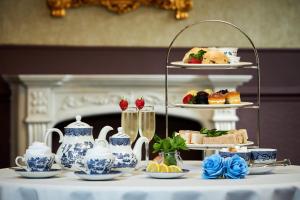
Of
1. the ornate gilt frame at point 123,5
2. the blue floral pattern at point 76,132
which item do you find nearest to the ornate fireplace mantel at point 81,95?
the ornate gilt frame at point 123,5

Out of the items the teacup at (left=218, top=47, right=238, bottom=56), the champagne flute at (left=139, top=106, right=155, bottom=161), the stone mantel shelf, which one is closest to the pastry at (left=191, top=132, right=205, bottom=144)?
the champagne flute at (left=139, top=106, right=155, bottom=161)

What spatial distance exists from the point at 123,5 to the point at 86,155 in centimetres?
324

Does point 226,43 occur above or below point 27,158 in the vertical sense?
above

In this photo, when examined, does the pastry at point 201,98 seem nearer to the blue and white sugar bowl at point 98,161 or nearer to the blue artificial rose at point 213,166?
the blue artificial rose at point 213,166

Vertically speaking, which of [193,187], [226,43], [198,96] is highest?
[226,43]

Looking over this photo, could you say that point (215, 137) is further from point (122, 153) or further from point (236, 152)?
point (122, 153)

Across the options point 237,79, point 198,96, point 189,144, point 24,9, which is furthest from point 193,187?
point 24,9

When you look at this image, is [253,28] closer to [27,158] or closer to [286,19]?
[286,19]

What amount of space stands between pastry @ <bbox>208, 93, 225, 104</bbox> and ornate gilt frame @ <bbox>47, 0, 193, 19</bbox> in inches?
100

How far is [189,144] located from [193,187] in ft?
2.20

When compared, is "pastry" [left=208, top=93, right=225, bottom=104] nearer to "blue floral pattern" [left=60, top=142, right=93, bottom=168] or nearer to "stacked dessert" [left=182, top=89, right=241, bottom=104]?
"stacked dessert" [left=182, top=89, right=241, bottom=104]

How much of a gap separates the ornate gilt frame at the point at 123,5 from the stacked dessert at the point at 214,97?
246 cm

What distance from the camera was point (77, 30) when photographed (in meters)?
5.77

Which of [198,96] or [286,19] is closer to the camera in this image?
[198,96]
